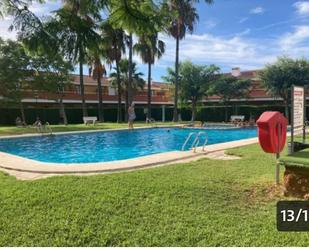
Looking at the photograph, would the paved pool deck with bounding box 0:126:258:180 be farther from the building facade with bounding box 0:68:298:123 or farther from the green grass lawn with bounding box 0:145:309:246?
the building facade with bounding box 0:68:298:123

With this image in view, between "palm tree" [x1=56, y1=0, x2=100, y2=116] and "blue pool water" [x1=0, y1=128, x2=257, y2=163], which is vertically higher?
"palm tree" [x1=56, y1=0, x2=100, y2=116]

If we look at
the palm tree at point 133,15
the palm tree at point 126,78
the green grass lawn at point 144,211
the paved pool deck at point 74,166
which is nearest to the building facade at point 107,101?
the palm tree at point 126,78

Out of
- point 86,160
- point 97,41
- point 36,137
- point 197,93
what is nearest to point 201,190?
point 97,41

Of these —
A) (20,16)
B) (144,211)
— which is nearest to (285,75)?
(144,211)

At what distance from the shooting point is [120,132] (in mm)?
23922

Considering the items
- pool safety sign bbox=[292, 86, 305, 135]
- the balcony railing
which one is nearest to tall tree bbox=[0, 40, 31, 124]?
the balcony railing

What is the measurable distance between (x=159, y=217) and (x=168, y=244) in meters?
0.78

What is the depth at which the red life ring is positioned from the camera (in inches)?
243

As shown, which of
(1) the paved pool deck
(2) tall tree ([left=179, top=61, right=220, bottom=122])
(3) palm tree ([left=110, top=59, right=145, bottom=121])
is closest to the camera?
(1) the paved pool deck

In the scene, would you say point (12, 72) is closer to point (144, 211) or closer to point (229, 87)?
point (229, 87)

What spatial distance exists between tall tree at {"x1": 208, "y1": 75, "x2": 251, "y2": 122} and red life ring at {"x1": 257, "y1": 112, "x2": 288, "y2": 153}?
27.5 metres

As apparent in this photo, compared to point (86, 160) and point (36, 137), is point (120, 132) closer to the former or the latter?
point (36, 137)

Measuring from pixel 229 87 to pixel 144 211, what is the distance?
100ft

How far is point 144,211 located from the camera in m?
4.92
